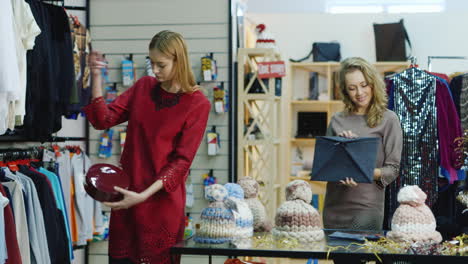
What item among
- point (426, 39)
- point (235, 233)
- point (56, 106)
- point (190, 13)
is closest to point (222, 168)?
point (190, 13)

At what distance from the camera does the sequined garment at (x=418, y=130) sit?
4.21 metres

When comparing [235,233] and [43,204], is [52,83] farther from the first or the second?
[235,233]

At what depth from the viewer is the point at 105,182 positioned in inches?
91.0

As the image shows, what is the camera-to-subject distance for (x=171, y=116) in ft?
7.94

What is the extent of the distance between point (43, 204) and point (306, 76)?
4.59m

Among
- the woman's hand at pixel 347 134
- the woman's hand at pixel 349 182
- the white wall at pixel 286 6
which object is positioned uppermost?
the white wall at pixel 286 6

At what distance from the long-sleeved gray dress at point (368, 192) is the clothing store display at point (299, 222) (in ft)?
1.30

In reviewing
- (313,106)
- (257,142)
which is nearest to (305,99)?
(313,106)

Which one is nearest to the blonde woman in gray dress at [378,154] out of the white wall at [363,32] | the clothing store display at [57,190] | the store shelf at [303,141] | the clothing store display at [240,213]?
the clothing store display at [240,213]

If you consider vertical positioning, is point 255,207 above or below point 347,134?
below

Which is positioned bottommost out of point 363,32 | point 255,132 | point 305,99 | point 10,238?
point 10,238

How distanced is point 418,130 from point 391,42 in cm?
314

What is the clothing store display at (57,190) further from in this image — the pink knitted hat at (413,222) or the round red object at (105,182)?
the pink knitted hat at (413,222)

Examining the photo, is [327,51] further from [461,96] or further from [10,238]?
[10,238]
